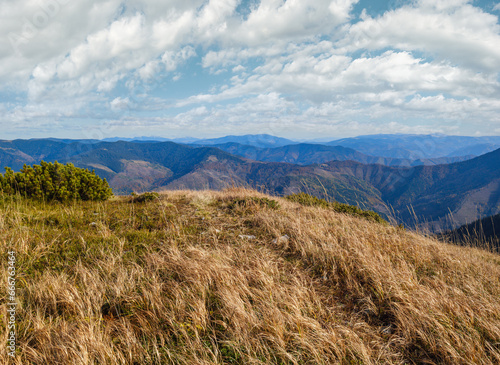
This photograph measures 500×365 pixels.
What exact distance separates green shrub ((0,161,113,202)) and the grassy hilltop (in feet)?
6.75

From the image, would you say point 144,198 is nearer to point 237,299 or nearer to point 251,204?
point 251,204

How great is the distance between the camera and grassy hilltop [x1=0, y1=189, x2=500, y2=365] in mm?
2822

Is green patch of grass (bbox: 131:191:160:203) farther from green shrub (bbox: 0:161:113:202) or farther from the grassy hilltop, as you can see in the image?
the grassy hilltop

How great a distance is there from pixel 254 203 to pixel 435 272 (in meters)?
5.68

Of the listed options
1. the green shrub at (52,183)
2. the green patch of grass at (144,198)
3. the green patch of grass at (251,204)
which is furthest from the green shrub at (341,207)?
the green shrub at (52,183)

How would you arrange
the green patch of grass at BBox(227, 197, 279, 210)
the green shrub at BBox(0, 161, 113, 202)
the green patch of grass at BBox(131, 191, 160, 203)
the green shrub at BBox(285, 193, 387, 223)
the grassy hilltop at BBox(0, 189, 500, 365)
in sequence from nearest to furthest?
the grassy hilltop at BBox(0, 189, 500, 365)
the green shrub at BBox(0, 161, 113, 202)
the green patch of grass at BBox(227, 197, 279, 210)
the green patch of grass at BBox(131, 191, 160, 203)
the green shrub at BBox(285, 193, 387, 223)

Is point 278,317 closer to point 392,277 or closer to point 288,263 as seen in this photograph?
point 288,263

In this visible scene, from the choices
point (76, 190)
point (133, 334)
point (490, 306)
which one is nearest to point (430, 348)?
point (490, 306)

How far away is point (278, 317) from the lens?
3.17 meters

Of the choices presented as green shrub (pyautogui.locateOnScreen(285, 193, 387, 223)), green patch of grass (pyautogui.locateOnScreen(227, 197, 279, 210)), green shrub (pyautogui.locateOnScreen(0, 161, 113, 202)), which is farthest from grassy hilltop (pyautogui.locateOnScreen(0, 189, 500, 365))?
green shrub (pyautogui.locateOnScreen(285, 193, 387, 223))

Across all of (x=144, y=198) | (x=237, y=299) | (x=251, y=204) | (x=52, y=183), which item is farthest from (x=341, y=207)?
(x=52, y=183)

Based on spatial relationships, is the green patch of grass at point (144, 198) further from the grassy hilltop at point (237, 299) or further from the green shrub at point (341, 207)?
the green shrub at point (341, 207)

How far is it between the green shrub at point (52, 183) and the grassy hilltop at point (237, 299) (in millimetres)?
2056

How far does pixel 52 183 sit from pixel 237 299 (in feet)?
28.5
